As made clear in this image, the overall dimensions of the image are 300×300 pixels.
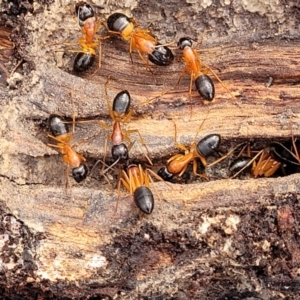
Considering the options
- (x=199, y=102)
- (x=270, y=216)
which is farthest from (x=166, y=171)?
(x=270, y=216)

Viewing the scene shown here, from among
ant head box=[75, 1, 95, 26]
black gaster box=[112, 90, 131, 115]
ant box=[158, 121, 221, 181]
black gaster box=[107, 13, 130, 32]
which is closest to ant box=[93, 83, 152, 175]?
black gaster box=[112, 90, 131, 115]

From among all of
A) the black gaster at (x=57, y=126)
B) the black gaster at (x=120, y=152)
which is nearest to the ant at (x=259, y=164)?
the black gaster at (x=120, y=152)

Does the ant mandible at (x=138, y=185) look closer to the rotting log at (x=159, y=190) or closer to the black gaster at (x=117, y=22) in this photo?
the rotting log at (x=159, y=190)

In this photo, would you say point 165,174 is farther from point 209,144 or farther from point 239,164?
point 239,164

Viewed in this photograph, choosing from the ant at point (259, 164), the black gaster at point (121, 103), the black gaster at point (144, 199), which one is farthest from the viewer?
the ant at point (259, 164)

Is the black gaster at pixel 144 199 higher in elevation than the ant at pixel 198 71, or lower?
lower

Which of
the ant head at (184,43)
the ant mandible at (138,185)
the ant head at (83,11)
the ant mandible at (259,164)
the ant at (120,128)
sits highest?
the ant head at (83,11)

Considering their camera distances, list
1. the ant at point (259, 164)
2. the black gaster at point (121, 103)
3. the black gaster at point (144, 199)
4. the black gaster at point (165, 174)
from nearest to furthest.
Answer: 1. the black gaster at point (144, 199)
2. the black gaster at point (121, 103)
3. the black gaster at point (165, 174)
4. the ant at point (259, 164)
